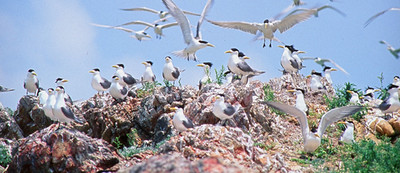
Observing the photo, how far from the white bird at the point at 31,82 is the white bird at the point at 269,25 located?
6271mm

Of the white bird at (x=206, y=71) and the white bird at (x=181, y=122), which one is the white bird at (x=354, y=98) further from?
the white bird at (x=181, y=122)

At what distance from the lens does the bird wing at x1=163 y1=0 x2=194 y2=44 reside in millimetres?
14125

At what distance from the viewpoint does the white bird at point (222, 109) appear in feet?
34.0

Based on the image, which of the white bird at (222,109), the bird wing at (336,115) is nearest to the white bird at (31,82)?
the white bird at (222,109)

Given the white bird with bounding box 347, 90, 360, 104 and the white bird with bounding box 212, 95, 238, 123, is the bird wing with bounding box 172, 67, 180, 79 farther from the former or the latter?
the white bird with bounding box 347, 90, 360, 104

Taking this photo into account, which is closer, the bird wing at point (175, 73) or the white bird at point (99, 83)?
the bird wing at point (175, 73)

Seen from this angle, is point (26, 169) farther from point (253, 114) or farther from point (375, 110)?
point (375, 110)

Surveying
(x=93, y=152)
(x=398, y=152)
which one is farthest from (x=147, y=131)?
(x=398, y=152)

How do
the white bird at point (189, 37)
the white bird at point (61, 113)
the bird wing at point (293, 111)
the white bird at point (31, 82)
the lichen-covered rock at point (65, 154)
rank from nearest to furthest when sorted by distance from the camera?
the lichen-covered rock at point (65, 154) < the bird wing at point (293, 111) < the white bird at point (61, 113) < the white bird at point (189, 37) < the white bird at point (31, 82)

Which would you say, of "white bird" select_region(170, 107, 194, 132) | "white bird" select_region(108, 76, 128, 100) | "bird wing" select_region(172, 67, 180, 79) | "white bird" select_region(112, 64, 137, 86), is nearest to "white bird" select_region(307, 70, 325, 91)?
"bird wing" select_region(172, 67, 180, 79)

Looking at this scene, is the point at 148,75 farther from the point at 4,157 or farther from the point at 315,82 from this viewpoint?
the point at 315,82

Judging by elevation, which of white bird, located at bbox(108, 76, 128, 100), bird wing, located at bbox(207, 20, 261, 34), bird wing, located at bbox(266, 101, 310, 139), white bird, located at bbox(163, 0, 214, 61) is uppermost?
bird wing, located at bbox(207, 20, 261, 34)

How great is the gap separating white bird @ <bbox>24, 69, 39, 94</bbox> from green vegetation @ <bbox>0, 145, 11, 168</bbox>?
4.77 meters

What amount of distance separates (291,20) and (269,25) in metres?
0.78
